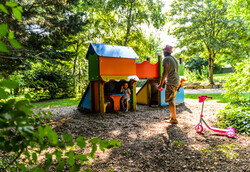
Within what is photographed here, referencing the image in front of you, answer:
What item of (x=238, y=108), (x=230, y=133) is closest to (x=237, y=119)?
(x=238, y=108)

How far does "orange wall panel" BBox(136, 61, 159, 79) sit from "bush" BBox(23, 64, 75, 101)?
22.2 feet

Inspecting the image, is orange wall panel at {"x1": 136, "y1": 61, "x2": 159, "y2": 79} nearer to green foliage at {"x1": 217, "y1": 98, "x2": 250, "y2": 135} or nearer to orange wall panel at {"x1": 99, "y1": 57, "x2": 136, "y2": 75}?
orange wall panel at {"x1": 99, "y1": 57, "x2": 136, "y2": 75}

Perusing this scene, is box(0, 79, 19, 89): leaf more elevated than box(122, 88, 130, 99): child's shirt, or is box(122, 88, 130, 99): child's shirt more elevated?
box(0, 79, 19, 89): leaf

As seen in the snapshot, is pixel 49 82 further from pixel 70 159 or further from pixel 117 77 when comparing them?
pixel 70 159

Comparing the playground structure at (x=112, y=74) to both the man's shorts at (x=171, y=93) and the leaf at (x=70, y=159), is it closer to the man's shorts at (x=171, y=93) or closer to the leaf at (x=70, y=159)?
the man's shorts at (x=171, y=93)

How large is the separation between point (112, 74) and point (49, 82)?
275 inches

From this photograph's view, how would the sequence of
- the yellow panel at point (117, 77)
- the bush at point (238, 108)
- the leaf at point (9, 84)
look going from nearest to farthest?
1. the leaf at point (9, 84)
2. the bush at point (238, 108)
3. the yellow panel at point (117, 77)

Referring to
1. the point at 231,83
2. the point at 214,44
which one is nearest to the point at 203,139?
the point at 231,83

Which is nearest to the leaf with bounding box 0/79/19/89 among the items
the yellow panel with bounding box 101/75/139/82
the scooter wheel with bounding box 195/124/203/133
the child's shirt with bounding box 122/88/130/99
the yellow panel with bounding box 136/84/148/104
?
the scooter wheel with bounding box 195/124/203/133

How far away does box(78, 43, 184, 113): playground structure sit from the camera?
6.13 m

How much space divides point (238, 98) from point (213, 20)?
1315cm

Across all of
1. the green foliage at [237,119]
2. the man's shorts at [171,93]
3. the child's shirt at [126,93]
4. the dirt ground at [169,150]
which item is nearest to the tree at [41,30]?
the child's shirt at [126,93]

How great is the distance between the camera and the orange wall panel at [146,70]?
7.42 m

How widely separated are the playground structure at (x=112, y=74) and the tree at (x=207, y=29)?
409 inches
